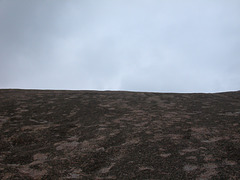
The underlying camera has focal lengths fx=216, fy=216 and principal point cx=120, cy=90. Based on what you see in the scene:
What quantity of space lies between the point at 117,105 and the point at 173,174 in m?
2.91

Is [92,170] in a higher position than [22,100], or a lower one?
lower

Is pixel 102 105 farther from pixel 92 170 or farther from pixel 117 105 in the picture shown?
pixel 92 170

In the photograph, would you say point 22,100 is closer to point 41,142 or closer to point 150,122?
point 41,142

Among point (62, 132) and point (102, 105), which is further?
point (102, 105)

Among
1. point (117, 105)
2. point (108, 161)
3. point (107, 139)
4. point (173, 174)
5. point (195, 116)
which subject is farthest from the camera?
point (117, 105)

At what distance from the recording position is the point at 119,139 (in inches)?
118

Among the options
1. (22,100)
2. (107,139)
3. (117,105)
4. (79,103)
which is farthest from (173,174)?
(22,100)

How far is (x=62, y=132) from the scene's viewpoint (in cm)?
340

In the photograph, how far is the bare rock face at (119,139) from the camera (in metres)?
2.19

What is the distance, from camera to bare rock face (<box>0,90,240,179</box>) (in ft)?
7.18

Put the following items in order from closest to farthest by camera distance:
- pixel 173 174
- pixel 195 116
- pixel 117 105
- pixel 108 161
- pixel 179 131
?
1. pixel 173 174
2. pixel 108 161
3. pixel 179 131
4. pixel 195 116
5. pixel 117 105

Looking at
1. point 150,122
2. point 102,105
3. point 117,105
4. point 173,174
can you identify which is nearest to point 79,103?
point 102,105

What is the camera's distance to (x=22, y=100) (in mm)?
5230

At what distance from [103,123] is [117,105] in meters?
1.21
